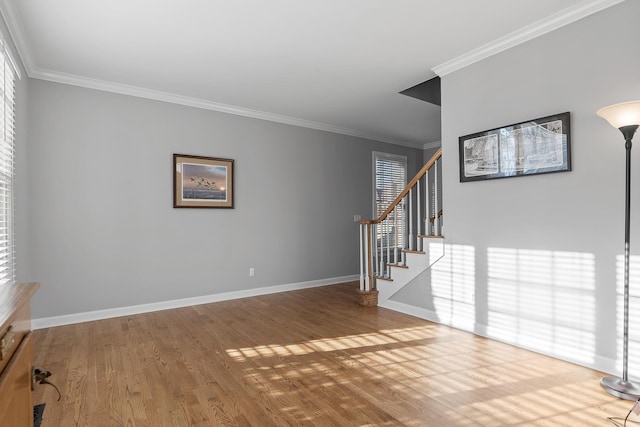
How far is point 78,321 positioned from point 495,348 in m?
4.29

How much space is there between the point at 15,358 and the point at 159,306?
361cm

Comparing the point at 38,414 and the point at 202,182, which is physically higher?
the point at 202,182

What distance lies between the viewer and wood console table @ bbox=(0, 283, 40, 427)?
3.09 feet

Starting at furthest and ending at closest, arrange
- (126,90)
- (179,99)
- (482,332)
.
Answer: (179,99) → (126,90) → (482,332)

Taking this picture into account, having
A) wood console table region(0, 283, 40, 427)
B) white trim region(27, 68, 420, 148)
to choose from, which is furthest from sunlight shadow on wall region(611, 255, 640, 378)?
white trim region(27, 68, 420, 148)

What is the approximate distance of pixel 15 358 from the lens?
1.05m

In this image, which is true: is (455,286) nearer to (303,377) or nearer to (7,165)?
(303,377)

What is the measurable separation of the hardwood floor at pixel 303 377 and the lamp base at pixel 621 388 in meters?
0.06

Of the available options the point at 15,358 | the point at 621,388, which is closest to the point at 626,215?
the point at 621,388

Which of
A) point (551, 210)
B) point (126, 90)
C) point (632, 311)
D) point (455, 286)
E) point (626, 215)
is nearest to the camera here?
point (626, 215)

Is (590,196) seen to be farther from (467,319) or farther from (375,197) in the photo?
(375,197)

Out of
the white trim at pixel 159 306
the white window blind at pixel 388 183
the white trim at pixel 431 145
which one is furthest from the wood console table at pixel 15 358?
the white trim at pixel 431 145

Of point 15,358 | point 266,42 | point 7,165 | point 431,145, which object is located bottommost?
point 15,358

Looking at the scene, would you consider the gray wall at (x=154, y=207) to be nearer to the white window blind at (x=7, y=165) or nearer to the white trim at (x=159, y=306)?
the white trim at (x=159, y=306)
